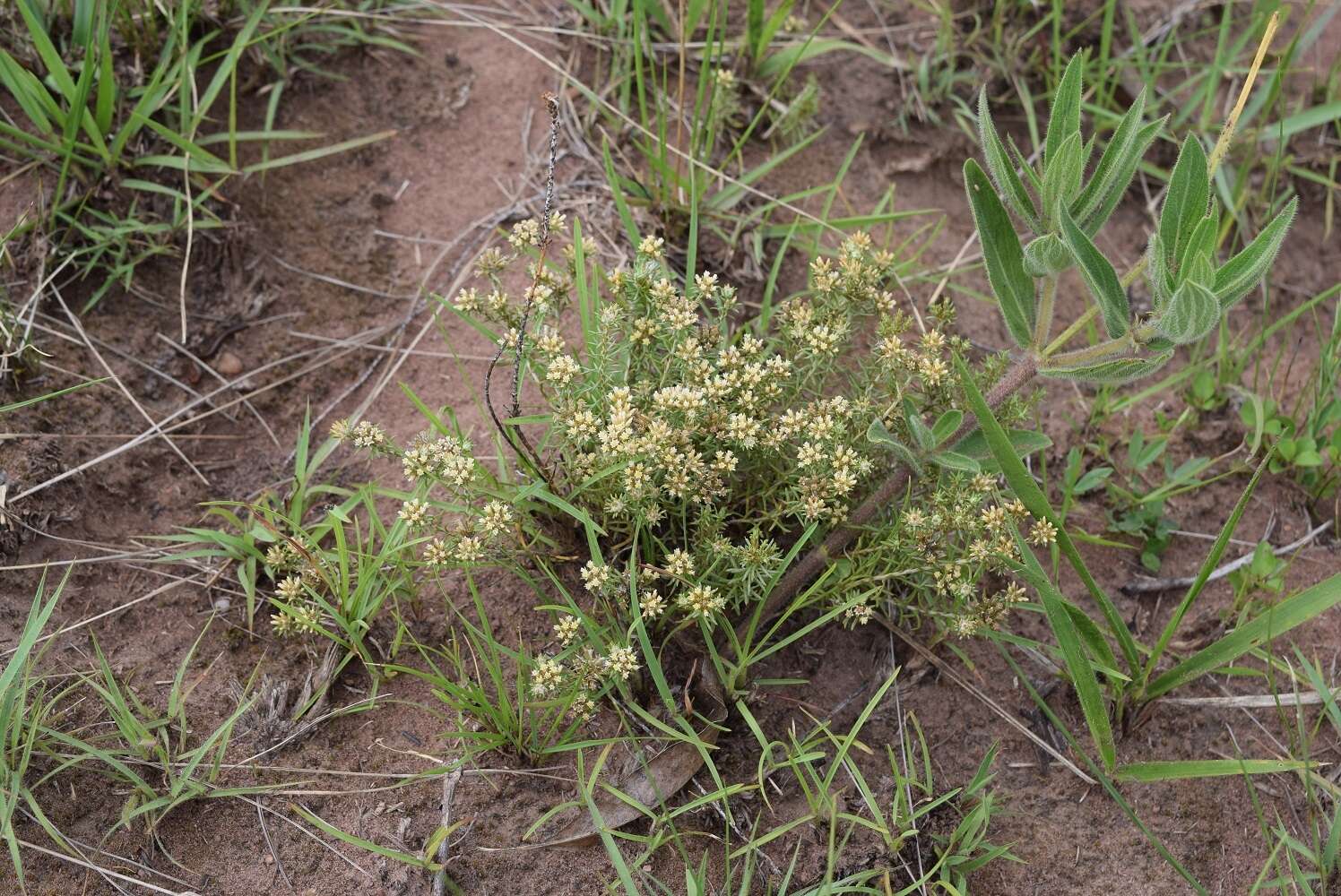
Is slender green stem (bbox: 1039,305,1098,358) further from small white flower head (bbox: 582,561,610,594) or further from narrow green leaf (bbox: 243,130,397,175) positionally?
narrow green leaf (bbox: 243,130,397,175)

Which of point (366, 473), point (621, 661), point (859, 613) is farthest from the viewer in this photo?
point (366, 473)

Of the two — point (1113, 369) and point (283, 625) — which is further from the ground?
point (1113, 369)

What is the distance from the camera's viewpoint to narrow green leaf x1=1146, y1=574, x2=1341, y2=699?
242 centimetres

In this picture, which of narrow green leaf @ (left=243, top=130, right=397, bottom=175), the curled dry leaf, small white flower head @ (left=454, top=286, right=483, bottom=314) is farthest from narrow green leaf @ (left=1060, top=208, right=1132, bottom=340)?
narrow green leaf @ (left=243, top=130, right=397, bottom=175)

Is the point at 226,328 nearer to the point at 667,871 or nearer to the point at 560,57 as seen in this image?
the point at 560,57

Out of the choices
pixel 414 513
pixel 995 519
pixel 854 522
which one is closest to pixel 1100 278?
pixel 995 519

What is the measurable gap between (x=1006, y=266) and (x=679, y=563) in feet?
2.95

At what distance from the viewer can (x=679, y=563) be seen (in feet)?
7.40

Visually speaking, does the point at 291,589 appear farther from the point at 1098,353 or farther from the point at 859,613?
the point at 1098,353

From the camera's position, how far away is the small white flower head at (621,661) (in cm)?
224

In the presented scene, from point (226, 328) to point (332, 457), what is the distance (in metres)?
0.51

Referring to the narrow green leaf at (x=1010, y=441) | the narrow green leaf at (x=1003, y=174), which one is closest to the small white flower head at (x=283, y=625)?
the narrow green leaf at (x=1010, y=441)

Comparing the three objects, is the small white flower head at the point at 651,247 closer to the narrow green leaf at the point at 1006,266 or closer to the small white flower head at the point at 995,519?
the narrow green leaf at the point at 1006,266

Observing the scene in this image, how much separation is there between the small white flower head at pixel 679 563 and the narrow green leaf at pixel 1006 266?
0.80 meters
